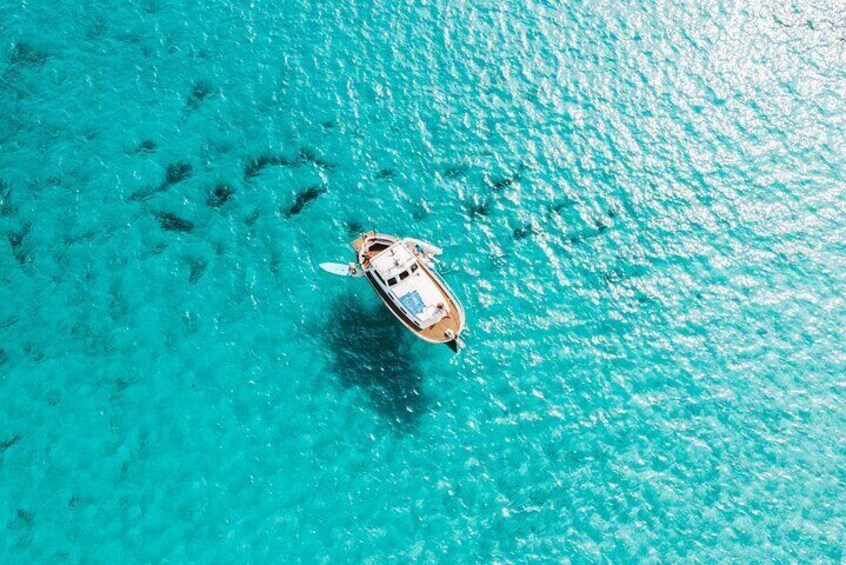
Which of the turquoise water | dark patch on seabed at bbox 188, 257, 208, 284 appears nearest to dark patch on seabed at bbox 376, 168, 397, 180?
the turquoise water

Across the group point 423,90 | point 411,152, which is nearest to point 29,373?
point 411,152

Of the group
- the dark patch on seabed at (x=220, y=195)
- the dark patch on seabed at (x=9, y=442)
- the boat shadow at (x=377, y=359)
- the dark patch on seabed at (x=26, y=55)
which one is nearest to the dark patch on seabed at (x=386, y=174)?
the boat shadow at (x=377, y=359)

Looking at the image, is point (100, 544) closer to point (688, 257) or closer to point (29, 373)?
point (29, 373)

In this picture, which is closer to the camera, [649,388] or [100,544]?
[100,544]

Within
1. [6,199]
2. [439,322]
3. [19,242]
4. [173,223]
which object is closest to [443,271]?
[439,322]

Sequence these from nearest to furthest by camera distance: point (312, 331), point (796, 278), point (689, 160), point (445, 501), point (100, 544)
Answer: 1. point (100, 544)
2. point (445, 501)
3. point (312, 331)
4. point (796, 278)
5. point (689, 160)

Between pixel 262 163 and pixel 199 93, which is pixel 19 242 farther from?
pixel 199 93
